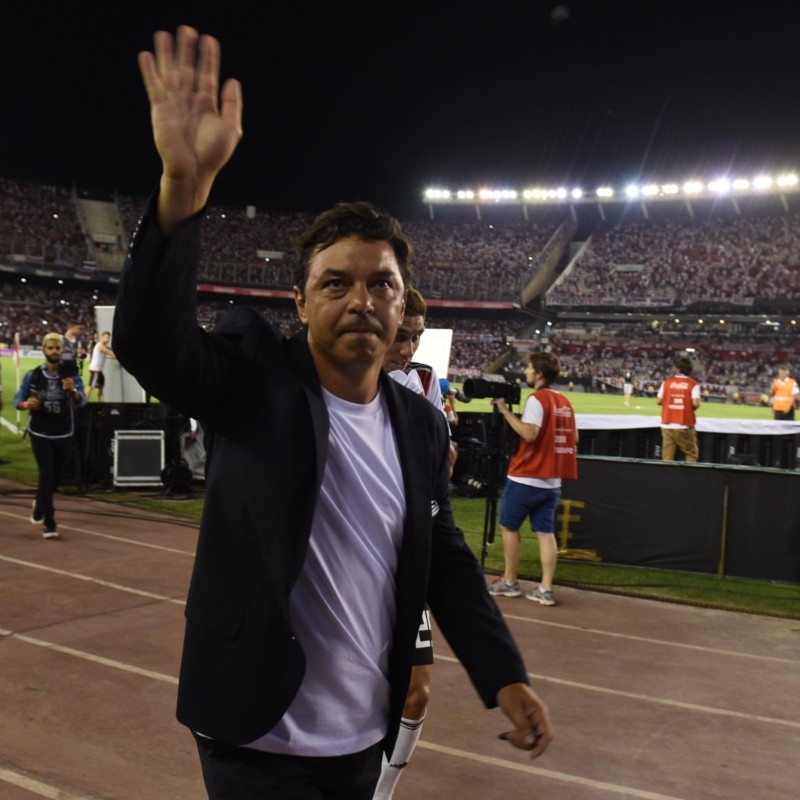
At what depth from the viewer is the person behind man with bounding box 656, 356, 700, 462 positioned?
12195 millimetres

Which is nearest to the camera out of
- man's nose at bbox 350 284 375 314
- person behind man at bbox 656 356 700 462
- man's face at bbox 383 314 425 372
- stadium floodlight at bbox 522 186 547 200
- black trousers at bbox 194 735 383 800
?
black trousers at bbox 194 735 383 800

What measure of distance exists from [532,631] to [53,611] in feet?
12.1

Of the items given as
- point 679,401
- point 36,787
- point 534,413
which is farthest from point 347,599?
point 679,401

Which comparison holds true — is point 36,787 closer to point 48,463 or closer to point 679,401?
point 48,463

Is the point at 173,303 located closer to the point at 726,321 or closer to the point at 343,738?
the point at 343,738

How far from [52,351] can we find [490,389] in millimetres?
5164

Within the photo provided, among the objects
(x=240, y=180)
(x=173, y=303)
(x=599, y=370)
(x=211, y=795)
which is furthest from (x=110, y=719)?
(x=240, y=180)

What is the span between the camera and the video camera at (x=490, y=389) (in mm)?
5148

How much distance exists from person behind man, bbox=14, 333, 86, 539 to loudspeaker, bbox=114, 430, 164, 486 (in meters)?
3.21

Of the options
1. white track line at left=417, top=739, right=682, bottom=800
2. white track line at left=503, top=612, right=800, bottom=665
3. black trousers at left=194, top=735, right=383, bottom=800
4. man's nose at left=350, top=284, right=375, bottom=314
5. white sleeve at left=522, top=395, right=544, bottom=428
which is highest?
man's nose at left=350, top=284, right=375, bottom=314

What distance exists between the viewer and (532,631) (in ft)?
19.5

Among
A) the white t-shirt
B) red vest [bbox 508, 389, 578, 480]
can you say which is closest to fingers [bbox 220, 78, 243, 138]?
the white t-shirt

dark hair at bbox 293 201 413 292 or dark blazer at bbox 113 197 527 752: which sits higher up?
dark hair at bbox 293 201 413 292

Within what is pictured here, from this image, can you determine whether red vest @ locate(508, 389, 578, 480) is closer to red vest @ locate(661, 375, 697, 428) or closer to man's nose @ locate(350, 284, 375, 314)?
man's nose @ locate(350, 284, 375, 314)
